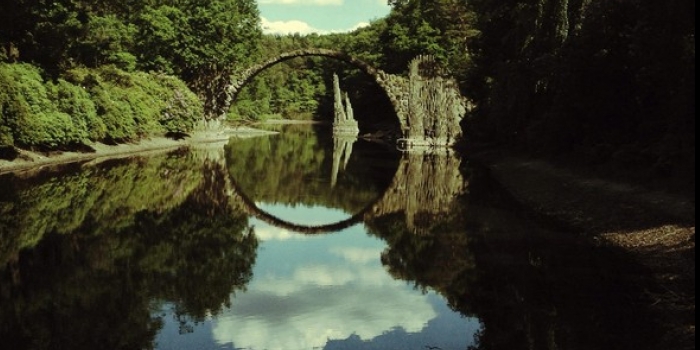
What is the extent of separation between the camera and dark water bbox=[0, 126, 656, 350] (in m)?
9.73

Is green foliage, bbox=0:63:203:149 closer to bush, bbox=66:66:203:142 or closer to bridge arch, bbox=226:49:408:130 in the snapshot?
bush, bbox=66:66:203:142

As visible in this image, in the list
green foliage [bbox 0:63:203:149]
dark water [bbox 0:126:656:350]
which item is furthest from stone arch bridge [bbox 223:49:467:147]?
dark water [bbox 0:126:656:350]

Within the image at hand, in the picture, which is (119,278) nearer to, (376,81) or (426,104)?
(426,104)

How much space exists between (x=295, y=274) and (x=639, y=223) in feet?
29.3

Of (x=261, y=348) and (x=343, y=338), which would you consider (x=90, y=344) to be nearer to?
(x=261, y=348)

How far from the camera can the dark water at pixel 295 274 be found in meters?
9.73

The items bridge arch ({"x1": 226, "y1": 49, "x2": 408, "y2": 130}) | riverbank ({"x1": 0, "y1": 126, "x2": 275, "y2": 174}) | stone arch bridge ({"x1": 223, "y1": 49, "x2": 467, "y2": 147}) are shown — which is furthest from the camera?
bridge arch ({"x1": 226, "y1": 49, "x2": 408, "y2": 130})

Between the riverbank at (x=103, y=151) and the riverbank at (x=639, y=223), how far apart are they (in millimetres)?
21972

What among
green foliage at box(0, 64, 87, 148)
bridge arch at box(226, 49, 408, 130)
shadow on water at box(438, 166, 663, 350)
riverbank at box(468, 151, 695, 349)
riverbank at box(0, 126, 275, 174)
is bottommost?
shadow on water at box(438, 166, 663, 350)

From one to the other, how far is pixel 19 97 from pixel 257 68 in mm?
34338

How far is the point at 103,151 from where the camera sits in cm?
4134

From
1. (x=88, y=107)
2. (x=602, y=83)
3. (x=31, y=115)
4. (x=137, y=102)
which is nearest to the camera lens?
(x=602, y=83)

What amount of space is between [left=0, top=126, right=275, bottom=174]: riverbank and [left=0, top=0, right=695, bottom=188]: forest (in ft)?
2.41

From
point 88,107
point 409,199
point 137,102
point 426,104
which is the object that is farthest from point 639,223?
point 426,104
